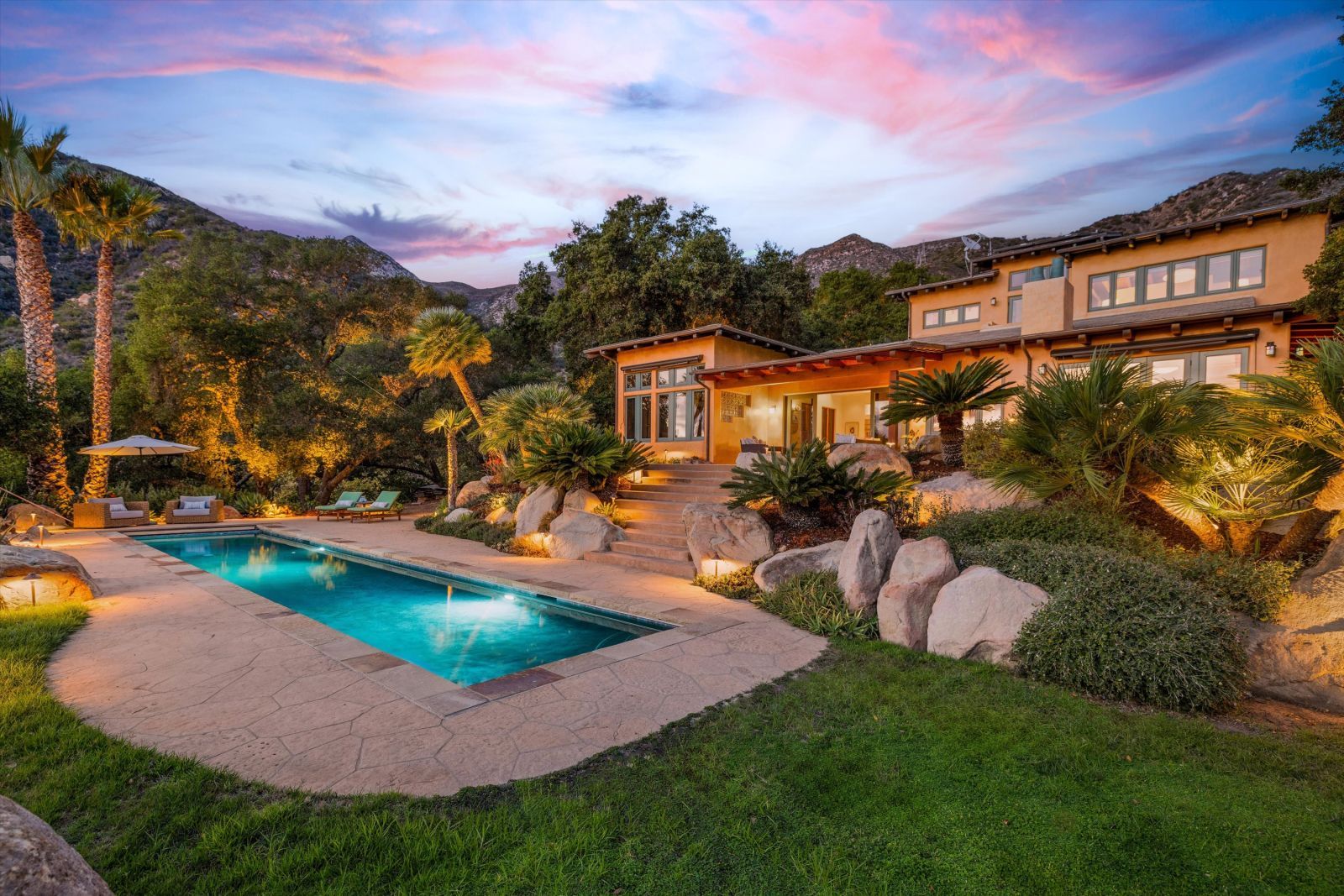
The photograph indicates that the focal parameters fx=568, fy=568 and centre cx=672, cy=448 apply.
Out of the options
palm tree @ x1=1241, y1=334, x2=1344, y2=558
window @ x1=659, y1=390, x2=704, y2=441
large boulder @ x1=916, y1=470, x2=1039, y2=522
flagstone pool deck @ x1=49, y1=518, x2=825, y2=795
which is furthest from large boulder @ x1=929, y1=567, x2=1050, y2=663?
window @ x1=659, y1=390, x2=704, y2=441

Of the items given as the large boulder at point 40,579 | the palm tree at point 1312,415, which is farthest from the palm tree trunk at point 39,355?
the palm tree at point 1312,415

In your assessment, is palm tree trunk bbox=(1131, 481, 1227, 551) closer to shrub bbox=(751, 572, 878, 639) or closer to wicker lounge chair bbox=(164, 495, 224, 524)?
shrub bbox=(751, 572, 878, 639)

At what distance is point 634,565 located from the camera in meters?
9.60

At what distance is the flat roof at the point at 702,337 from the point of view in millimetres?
15125

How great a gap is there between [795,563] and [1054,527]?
2848mm

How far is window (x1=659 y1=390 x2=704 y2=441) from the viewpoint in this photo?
16312 mm

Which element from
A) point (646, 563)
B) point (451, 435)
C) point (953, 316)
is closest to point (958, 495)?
point (646, 563)

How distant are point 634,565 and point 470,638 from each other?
3430 mm

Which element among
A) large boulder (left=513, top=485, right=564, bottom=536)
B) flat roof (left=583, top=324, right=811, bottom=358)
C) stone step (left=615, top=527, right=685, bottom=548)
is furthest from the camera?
flat roof (left=583, top=324, right=811, bottom=358)

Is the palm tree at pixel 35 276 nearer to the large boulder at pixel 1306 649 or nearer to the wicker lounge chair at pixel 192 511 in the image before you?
the wicker lounge chair at pixel 192 511

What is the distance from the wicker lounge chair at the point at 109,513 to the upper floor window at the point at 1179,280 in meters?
26.5

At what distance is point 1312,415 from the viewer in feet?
16.1

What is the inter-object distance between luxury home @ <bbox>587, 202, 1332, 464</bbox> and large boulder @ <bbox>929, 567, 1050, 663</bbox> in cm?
759

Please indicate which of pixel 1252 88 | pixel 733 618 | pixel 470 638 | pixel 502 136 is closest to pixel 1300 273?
pixel 1252 88
